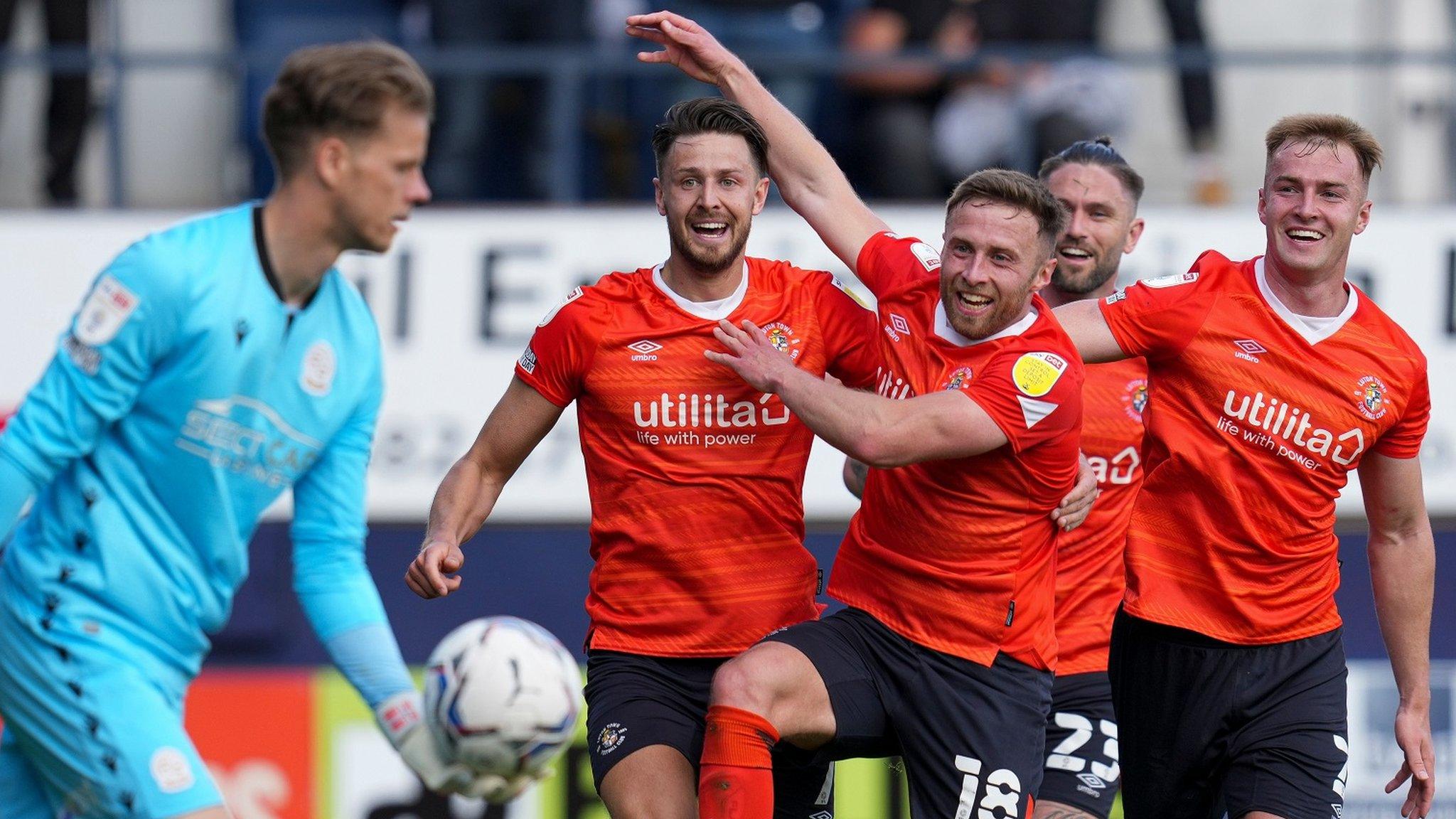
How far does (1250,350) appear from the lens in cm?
512

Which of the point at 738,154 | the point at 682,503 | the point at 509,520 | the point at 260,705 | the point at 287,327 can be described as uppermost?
the point at 738,154

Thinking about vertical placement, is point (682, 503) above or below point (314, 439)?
below

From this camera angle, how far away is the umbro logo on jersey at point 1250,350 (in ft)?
16.8

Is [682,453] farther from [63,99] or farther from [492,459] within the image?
[63,99]

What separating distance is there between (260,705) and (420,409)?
5.56 feet

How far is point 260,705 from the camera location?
898 centimetres

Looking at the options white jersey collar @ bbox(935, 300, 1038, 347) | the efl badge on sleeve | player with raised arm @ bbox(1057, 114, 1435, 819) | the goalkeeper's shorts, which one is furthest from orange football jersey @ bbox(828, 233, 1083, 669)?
the efl badge on sleeve

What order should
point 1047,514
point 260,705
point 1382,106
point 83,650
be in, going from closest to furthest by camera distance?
point 83,650, point 1047,514, point 260,705, point 1382,106

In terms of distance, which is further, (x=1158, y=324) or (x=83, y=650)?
(x=1158, y=324)

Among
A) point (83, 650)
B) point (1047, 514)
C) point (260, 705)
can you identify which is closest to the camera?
point (83, 650)

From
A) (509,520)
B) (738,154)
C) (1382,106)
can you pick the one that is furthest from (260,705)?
(1382,106)

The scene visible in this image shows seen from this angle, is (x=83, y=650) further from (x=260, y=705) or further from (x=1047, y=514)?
(x=260, y=705)

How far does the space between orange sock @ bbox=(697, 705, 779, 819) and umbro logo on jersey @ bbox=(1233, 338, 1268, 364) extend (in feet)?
5.88

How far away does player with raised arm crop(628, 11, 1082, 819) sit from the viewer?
14.9 ft
